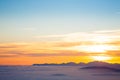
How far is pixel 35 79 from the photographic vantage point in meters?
42.7

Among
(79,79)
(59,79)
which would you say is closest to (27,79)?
(59,79)

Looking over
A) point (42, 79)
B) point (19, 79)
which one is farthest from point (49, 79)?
point (19, 79)

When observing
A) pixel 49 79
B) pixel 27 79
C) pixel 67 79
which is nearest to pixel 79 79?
pixel 67 79

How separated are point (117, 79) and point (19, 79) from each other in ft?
48.4

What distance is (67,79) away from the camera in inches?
1677

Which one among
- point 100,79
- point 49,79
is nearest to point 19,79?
point 49,79

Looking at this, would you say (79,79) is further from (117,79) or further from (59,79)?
(117,79)

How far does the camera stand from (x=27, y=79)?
4281cm

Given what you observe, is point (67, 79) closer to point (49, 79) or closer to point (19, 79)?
point (49, 79)

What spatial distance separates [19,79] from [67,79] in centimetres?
718

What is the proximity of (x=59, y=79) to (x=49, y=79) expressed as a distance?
4.96ft

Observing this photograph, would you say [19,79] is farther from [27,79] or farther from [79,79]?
[79,79]

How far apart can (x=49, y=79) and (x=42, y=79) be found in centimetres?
112

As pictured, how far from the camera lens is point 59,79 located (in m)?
→ 43.1
